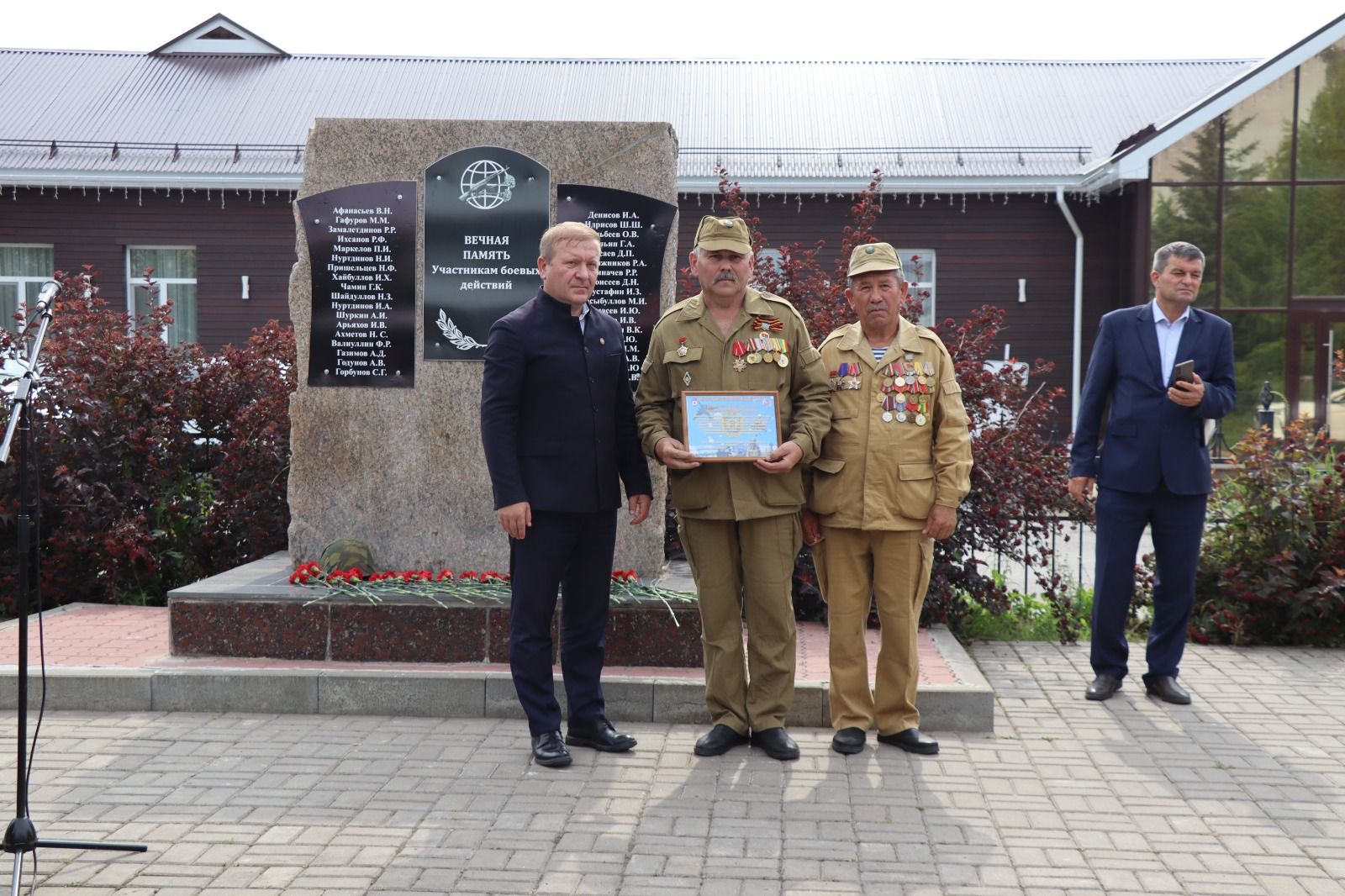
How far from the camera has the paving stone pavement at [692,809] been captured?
372 centimetres

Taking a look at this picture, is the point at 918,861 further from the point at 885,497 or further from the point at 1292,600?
the point at 1292,600

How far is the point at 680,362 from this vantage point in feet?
16.2

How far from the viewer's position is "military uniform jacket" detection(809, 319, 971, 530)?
489 centimetres

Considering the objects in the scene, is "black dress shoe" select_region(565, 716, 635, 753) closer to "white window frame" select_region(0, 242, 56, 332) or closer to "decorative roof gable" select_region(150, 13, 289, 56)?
"white window frame" select_region(0, 242, 56, 332)

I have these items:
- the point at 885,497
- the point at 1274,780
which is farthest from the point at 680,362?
the point at 1274,780

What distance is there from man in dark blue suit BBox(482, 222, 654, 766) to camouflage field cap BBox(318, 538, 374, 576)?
168 cm

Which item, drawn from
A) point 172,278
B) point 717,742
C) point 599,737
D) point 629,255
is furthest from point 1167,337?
point 172,278

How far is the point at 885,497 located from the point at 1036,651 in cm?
250

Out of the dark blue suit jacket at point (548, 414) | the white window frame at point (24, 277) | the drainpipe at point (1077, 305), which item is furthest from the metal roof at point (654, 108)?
the dark blue suit jacket at point (548, 414)

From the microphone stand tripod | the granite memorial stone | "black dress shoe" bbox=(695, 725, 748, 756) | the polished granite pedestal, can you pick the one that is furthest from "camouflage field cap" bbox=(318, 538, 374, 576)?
the microphone stand tripod

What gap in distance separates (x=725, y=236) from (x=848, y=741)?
6.75 ft

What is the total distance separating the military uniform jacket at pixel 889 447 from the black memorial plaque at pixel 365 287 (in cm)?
254

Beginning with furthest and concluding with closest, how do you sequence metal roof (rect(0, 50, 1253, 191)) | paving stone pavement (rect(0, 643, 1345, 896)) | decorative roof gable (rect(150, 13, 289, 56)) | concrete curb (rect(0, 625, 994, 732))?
decorative roof gable (rect(150, 13, 289, 56)), metal roof (rect(0, 50, 1253, 191)), concrete curb (rect(0, 625, 994, 732)), paving stone pavement (rect(0, 643, 1345, 896))

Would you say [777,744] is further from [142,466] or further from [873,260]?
[142,466]
